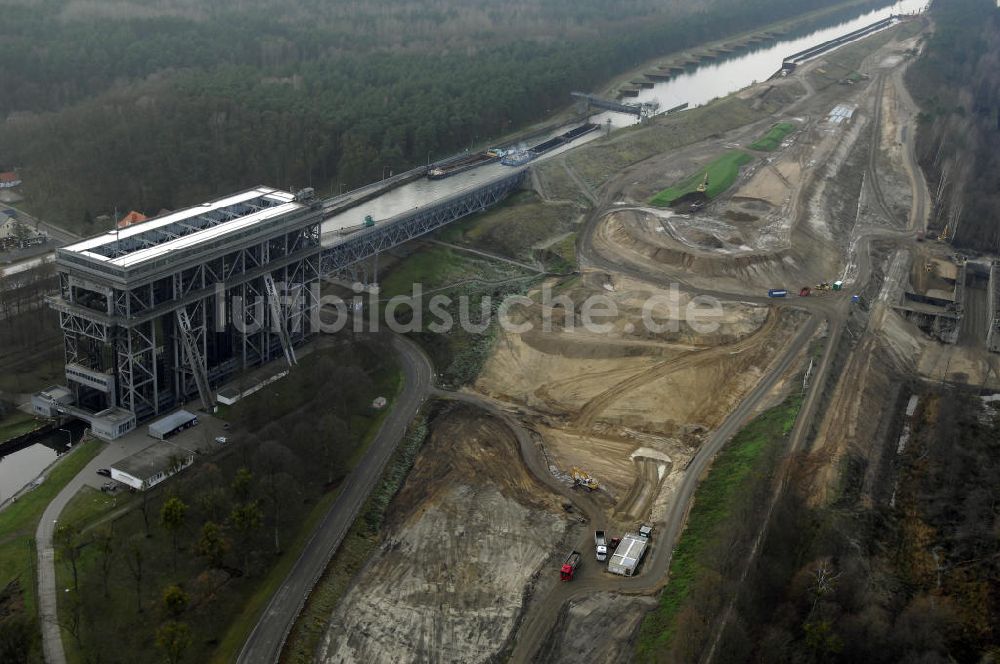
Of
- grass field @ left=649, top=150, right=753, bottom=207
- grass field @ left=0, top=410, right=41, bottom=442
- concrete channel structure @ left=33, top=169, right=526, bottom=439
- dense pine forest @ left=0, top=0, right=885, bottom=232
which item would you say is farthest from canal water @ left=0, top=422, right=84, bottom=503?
grass field @ left=649, top=150, right=753, bottom=207

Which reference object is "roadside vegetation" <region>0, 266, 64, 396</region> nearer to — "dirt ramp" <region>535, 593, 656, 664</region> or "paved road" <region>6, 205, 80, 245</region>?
"paved road" <region>6, 205, 80, 245</region>

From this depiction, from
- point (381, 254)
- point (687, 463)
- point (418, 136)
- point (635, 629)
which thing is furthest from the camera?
point (418, 136)

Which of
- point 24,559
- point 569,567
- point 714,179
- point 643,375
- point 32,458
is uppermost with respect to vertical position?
point 714,179

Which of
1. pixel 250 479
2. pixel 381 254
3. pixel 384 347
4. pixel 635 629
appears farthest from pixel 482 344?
pixel 635 629

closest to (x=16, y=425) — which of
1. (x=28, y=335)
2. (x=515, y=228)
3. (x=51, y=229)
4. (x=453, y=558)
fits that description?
(x=28, y=335)

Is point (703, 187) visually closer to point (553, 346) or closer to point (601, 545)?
point (553, 346)

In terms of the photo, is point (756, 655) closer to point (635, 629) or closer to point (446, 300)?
point (635, 629)
